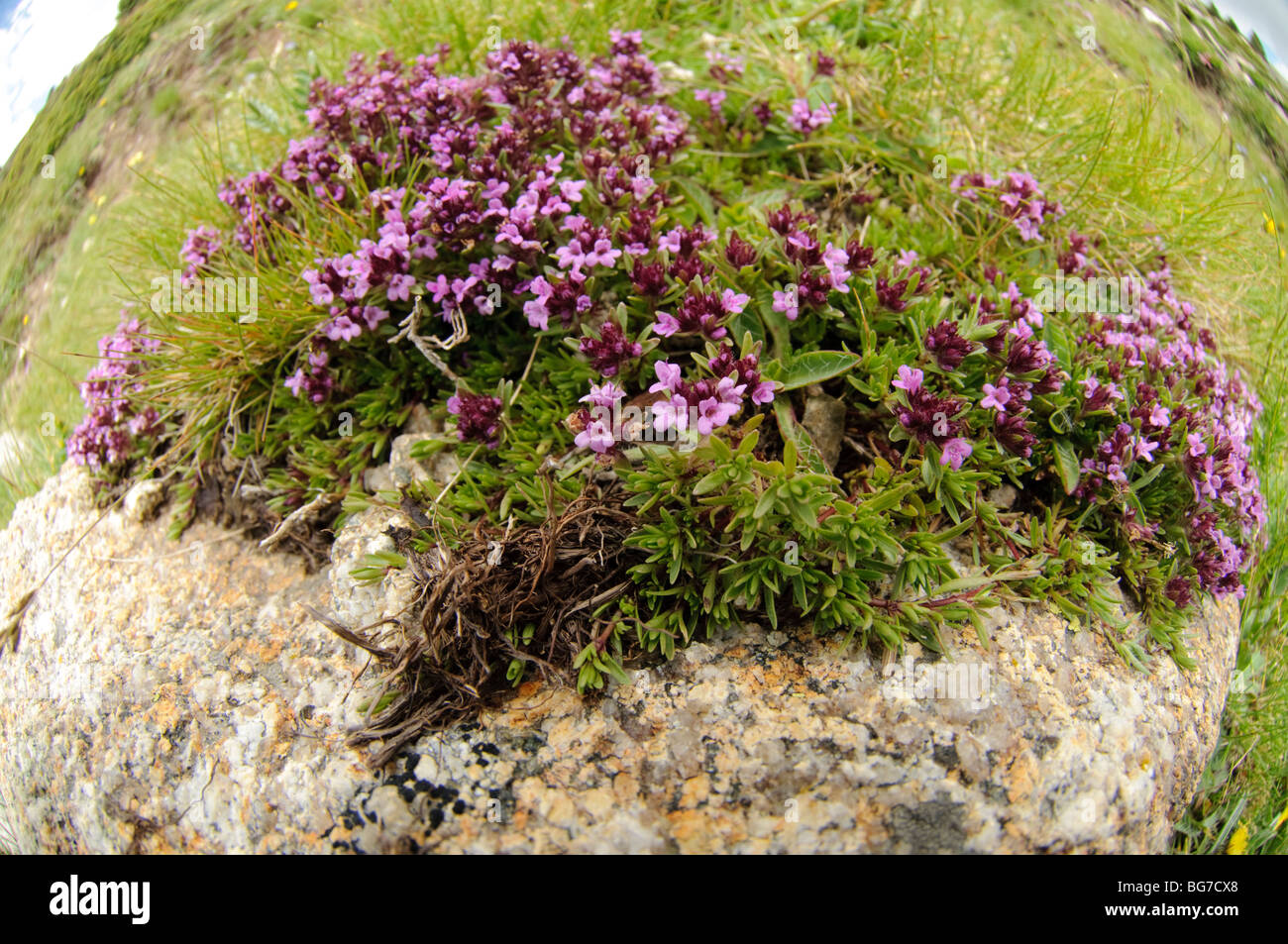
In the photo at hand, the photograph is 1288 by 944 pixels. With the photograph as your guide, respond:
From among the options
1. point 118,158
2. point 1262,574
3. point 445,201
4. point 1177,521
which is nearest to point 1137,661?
point 1177,521

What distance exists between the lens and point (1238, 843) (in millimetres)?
3471

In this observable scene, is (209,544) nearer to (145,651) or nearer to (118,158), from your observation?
(145,651)

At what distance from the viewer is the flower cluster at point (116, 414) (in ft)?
13.3

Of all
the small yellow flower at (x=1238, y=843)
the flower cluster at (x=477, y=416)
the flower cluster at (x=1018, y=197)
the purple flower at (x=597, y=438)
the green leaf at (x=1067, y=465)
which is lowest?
the small yellow flower at (x=1238, y=843)

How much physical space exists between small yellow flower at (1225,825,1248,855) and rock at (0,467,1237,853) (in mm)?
467

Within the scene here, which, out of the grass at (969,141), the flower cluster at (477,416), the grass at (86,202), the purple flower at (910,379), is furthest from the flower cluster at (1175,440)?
the grass at (86,202)

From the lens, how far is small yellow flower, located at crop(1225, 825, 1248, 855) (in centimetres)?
346

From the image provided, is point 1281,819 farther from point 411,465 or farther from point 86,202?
point 86,202

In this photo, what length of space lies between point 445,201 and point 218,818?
8.35 ft

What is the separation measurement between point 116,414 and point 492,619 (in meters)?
2.70

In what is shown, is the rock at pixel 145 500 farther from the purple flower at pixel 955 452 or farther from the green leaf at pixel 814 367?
the purple flower at pixel 955 452

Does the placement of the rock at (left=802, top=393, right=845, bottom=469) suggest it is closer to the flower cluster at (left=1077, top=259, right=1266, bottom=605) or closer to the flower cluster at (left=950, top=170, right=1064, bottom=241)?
the flower cluster at (left=1077, top=259, right=1266, bottom=605)

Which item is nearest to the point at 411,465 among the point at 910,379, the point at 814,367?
the point at 814,367

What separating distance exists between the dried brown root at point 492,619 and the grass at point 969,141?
8.72ft
